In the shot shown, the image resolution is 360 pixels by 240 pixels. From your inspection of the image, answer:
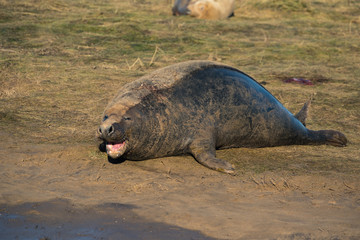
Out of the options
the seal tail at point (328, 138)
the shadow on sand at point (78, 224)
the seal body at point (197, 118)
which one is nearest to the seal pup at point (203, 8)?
the seal body at point (197, 118)

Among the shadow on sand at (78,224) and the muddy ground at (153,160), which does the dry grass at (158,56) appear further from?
the shadow on sand at (78,224)

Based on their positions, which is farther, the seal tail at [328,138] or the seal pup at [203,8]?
the seal pup at [203,8]

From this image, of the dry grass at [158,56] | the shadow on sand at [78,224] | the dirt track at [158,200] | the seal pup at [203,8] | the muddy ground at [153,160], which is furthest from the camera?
the seal pup at [203,8]

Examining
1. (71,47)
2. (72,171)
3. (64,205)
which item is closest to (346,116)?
(72,171)

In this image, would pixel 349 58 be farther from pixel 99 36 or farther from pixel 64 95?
pixel 64 95

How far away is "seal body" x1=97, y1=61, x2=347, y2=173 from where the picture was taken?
15.5 feet

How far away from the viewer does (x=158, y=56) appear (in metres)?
9.45

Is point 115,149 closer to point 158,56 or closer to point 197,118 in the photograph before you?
point 197,118

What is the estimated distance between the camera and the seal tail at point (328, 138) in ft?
18.6

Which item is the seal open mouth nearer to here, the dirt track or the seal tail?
the dirt track

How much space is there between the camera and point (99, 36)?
10492 millimetres

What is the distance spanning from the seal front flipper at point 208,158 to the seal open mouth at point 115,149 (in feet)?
2.23

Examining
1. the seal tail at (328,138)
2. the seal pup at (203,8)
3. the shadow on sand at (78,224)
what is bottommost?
the seal tail at (328,138)

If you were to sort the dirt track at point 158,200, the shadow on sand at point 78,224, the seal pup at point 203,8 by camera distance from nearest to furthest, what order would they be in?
the shadow on sand at point 78,224 < the dirt track at point 158,200 < the seal pup at point 203,8
